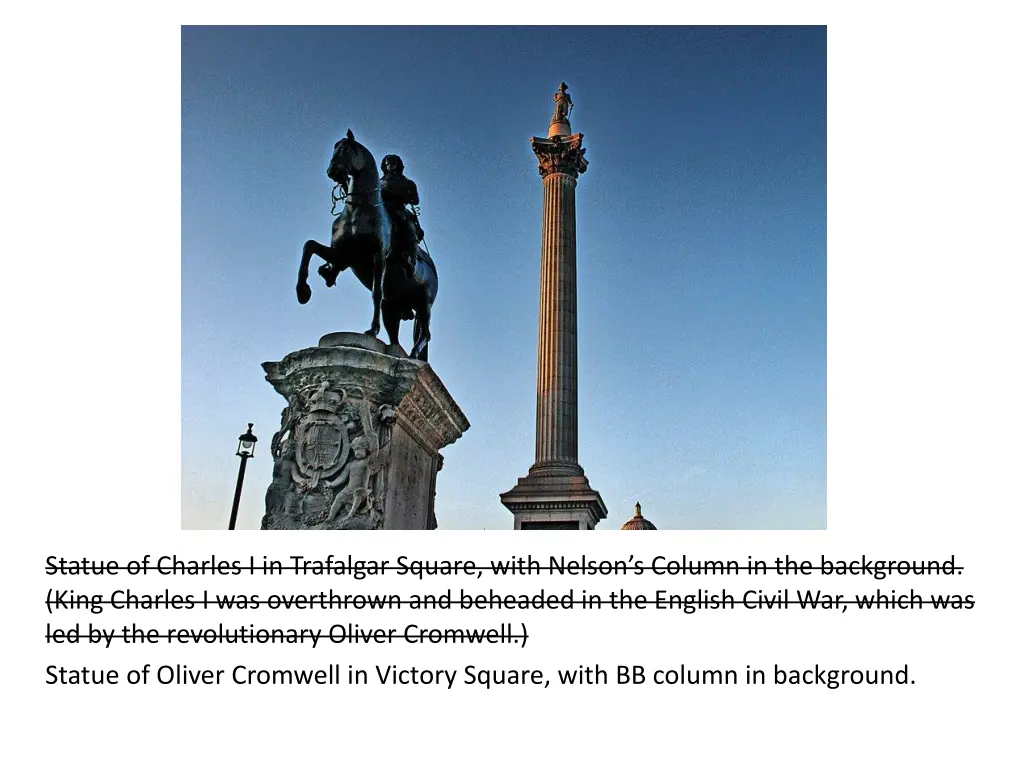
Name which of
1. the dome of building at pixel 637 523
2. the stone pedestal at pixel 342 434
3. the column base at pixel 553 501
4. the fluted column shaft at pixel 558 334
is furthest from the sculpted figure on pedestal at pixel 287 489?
the dome of building at pixel 637 523

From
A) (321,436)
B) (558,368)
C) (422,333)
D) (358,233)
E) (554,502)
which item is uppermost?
(558,368)

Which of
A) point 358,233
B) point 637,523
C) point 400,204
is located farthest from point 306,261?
point 637,523

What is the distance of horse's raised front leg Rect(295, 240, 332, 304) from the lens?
26.6 ft

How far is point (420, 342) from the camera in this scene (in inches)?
366

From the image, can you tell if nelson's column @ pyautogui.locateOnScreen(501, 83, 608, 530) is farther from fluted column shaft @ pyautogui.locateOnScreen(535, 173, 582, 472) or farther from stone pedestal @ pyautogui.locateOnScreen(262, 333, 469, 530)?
stone pedestal @ pyautogui.locateOnScreen(262, 333, 469, 530)

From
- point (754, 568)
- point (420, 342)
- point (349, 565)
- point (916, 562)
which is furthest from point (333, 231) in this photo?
point (916, 562)

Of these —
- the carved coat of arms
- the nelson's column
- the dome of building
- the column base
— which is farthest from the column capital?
the carved coat of arms

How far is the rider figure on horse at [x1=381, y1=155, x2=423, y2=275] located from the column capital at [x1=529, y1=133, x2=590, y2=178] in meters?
18.1

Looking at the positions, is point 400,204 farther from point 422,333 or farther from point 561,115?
point 561,115

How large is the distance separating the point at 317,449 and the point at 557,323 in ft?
59.7

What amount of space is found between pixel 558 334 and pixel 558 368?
867 millimetres

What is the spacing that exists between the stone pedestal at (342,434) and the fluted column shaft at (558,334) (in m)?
16.7

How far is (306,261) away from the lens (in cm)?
820

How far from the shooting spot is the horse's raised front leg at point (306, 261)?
8.11 m
